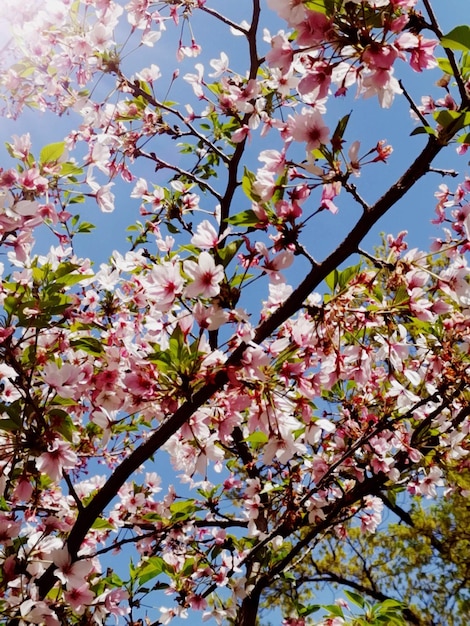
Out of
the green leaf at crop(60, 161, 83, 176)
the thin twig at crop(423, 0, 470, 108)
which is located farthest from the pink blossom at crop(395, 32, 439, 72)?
the green leaf at crop(60, 161, 83, 176)

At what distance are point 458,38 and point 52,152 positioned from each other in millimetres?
1460

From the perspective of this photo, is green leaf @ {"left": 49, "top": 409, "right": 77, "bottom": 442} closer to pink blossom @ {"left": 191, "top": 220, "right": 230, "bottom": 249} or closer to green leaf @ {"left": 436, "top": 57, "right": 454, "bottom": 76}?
pink blossom @ {"left": 191, "top": 220, "right": 230, "bottom": 249}

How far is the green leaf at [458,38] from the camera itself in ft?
3.91

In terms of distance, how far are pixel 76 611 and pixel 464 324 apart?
224 centimetres

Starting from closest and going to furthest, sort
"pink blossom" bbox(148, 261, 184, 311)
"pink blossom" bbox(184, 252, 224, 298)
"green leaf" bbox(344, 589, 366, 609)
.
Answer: "pink blossom" bbox(184, 252, 224, 298) → "pink blossom" bbox(148, 261, 184, 311) → "green leaf" bbox(344, 589, 366, 609)

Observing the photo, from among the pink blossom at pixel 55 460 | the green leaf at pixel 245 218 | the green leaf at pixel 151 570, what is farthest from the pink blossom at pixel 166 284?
the green leaf at pixel 151 570

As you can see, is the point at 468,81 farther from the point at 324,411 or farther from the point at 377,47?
the point at 324,411

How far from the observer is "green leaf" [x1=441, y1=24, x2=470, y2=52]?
1.19 m

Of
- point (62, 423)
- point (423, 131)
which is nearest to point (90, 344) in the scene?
point (62, 423)

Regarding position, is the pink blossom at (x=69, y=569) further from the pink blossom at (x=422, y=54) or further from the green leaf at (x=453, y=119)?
the pink blossom at (x=422, y=54)

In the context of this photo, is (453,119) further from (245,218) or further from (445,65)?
(245,218)

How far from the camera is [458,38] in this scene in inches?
47.8

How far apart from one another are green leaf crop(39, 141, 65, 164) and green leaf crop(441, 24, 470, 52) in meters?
1.38

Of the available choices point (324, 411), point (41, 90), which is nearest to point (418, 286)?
point (324, 411)
